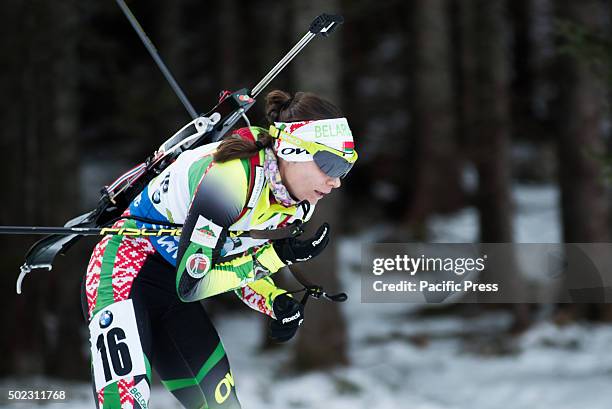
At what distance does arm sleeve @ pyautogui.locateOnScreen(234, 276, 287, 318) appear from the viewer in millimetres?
3529

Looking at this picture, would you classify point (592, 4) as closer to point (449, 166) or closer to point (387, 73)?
A: point (449, 166)

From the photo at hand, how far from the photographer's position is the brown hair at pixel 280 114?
307cm

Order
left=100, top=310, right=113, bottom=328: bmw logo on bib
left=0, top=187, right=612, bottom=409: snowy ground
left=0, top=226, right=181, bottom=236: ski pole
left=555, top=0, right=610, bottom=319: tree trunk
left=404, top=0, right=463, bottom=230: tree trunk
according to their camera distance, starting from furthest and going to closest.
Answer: left=404, top=0, right=463, bottom=230: tree trunk, left=555, top=0, right=610, bottom=319: tree trunk, left=0, top=187, right=612, bottom=409: snowy ground, left=0, top=226, right=181, bottom=236: ski pole, left=100, top=310, right=113, bottom=328: bmw logo on bib

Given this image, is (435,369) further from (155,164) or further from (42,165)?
(155,164)

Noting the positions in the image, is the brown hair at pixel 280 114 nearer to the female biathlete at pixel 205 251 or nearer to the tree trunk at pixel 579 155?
the female biathlete at pixel 205 251

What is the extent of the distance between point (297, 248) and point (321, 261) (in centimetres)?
513

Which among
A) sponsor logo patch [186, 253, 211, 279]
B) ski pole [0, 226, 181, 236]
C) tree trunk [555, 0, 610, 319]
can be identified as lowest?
sponsor logo patch [186, 253, 211, 279]

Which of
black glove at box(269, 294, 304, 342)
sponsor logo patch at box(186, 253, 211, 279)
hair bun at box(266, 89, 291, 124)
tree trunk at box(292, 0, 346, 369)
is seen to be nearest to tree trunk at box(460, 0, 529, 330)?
tree trunk at box(292, 0, 346, 369)

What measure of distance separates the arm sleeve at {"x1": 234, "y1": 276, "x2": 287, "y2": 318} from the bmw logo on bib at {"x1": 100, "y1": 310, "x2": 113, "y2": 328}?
612 mm

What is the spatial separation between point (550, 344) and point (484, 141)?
2701 millimetres

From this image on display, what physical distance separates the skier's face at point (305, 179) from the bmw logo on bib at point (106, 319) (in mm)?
804

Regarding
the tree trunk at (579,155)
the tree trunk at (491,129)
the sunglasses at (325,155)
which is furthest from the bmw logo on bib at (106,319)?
the tree trunk at (491,129)

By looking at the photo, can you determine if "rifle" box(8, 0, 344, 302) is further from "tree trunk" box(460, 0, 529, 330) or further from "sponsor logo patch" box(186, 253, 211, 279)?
"tree trunk" box(460, 0, 529, 330)

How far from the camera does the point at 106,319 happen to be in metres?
3.22
